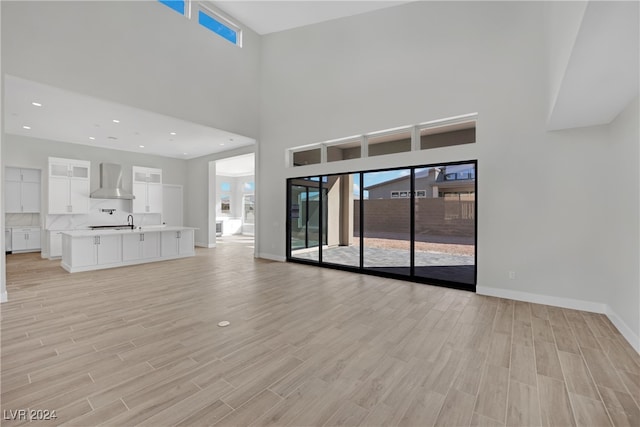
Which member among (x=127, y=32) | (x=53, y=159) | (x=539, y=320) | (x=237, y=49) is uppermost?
(x=237, y=49)

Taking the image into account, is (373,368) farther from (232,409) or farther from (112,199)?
(112,199)

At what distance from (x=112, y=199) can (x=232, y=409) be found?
957 centimetres

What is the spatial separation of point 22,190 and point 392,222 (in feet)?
34.6

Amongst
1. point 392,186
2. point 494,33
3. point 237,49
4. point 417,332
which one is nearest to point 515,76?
point 494,33

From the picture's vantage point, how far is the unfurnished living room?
1995mm

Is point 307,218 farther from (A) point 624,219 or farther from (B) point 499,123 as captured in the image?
(A) point 624,219

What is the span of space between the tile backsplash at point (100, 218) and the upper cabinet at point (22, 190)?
0.93 metres

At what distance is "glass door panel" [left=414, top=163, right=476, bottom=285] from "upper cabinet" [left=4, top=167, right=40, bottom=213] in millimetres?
10820

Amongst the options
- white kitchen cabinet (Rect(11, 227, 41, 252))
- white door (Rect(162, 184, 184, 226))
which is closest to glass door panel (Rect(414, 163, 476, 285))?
white door (Rect(162, 184, 184, 226))

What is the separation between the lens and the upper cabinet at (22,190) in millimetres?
7773

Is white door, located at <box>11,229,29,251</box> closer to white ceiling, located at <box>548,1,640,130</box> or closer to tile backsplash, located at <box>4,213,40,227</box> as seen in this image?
tile backsplash, located at <box>4,213,40,227</box>

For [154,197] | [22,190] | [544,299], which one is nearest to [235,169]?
[154,197]

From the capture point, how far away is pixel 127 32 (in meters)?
5.10

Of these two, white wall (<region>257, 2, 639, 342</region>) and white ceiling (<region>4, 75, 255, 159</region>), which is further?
white ceiling (<region>4, 75, 255, 159</region>)
